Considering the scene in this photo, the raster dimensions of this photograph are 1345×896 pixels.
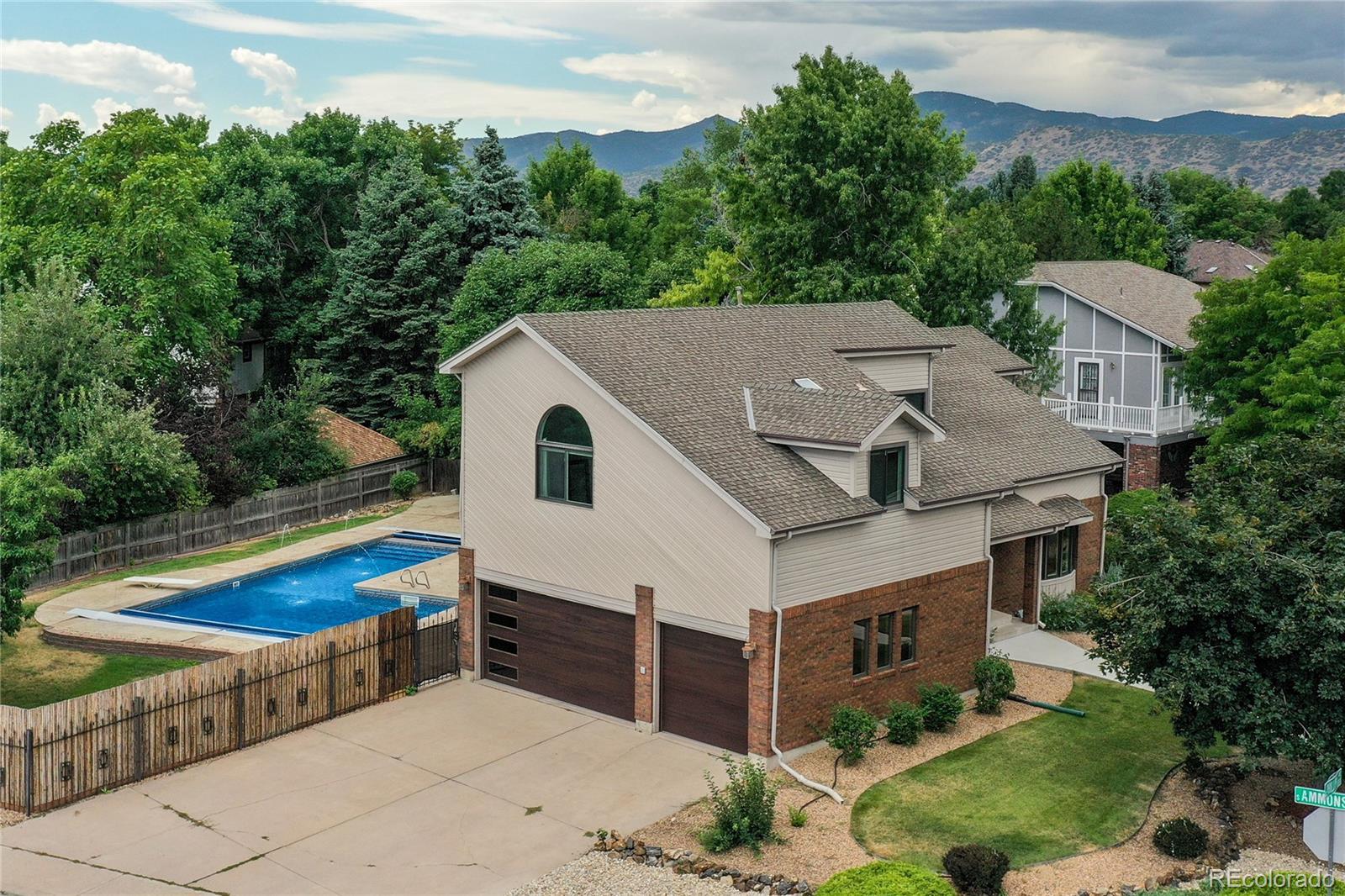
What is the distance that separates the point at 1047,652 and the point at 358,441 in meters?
29.8

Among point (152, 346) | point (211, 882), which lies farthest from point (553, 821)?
point (152, 346)

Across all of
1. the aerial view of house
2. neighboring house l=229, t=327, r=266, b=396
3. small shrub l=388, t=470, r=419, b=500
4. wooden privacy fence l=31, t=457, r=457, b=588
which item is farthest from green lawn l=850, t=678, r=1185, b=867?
neighboring house l=229, t=327, r=266, b=396

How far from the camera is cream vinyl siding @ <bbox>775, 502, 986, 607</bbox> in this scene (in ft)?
71.2

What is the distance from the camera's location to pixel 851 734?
21.9 metres

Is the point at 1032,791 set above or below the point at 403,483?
below

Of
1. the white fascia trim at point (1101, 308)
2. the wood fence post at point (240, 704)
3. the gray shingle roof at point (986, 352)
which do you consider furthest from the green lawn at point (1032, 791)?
the white fascia trim at point (1101, 308)

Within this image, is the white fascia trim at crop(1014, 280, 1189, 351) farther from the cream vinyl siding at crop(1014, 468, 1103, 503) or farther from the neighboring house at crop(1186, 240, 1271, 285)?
the neighboring house at crop(1186, 240, 1271, 285)

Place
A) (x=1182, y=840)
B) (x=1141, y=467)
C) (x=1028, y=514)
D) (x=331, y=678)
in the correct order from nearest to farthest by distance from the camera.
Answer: (x=1182, y=840) < (x=331, y=678) < (x=1028, y=514) < (x=1141, y=467)

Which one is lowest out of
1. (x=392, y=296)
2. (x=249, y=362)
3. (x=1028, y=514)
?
(x=1028, y=514)

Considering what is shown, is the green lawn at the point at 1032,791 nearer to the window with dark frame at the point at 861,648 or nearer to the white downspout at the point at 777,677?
the white downspout at the point at 777,677

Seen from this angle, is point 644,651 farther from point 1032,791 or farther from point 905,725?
point 1032,791

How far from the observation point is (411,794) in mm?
20641

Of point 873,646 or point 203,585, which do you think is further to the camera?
point 203,585

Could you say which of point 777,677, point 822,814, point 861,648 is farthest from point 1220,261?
point 822,814
